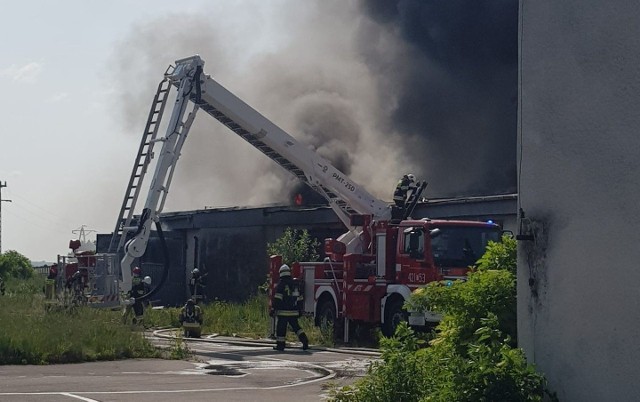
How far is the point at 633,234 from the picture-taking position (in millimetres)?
6180

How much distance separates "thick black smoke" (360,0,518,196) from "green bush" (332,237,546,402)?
2188 cm

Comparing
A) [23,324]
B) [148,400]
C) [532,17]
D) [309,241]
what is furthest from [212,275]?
[532,17]

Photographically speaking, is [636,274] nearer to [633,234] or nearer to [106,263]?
[633,234]

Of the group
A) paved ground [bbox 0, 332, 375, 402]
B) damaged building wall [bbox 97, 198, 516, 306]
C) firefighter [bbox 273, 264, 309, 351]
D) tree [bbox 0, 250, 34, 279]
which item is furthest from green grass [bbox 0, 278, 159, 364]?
tree [bbox 0, 250, 34, 279]

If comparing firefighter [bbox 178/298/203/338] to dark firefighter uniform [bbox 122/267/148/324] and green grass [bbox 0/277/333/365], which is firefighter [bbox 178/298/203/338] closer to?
dark firefighter uniform [bbox 122/267/148/324]

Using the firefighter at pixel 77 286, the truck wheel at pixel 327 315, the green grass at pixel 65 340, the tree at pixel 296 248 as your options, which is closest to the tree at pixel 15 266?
the tree at pixel 296 248

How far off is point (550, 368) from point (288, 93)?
1296 inches

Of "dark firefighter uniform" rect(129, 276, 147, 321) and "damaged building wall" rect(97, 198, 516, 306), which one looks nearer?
"dark firefighter uniform" rect(129, 276, 147, 321)

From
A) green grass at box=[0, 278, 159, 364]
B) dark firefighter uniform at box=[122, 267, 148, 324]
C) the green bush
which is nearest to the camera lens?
the green bush

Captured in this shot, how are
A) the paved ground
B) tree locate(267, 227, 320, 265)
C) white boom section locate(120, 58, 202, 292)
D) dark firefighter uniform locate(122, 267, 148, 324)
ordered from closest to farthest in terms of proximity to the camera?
the paved ground → white boom section locate(120, 58, 202, 292) → dark firefighter uniform locate(122, 267, 148, 324) → tree locate(267, 227, 320, 265)

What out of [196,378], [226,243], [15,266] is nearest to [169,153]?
[196,378]

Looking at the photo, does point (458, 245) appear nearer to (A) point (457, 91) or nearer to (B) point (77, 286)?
(B) point (77, 286)

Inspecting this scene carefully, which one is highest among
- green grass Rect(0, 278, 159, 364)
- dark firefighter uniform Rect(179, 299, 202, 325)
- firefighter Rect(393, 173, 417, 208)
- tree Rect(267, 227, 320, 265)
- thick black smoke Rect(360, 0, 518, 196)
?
thick black smoke Rect(360, 0, 518, 196)

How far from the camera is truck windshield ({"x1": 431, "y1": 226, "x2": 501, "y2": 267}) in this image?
17.0m
